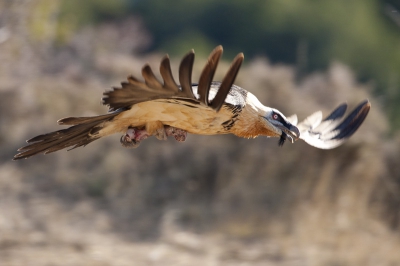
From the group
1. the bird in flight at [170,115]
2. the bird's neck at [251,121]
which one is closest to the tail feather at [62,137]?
the bird in flight at [170,115]

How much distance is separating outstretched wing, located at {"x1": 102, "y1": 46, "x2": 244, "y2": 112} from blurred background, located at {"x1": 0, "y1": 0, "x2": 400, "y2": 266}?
21.3 ft

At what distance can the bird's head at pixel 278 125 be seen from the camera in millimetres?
4270

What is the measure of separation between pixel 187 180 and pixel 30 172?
11.6ft

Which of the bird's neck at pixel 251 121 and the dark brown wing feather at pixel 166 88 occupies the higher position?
the bird's neck at pixel 251 121

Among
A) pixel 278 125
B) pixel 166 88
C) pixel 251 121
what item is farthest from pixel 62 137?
pixel 278 125

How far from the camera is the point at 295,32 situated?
13.2m

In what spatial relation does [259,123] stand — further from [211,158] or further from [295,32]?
[295,32]

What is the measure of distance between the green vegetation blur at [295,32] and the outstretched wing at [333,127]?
265 inches

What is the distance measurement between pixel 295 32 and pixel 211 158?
10.9 feet

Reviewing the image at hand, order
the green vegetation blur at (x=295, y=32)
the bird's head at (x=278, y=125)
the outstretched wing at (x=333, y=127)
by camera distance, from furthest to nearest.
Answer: the green vegetation blur at (x=295, y=32) → the outstretched wing at (x=333, y=127) → the bird's head at (x=278, y=125)

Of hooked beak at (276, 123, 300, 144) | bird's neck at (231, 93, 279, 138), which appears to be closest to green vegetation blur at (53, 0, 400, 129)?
hooked beak at (276, 123, 300, 144)

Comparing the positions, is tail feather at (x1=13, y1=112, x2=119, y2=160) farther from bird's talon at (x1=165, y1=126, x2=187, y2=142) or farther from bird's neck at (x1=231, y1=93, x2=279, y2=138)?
bird's neck at (x1=231, y1=93, x2=279, y2=138)

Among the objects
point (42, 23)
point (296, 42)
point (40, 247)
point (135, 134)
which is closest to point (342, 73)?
point (296, 42)

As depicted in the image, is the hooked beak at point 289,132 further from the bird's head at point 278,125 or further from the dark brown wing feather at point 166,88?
the dark brown wing feather at point 166,88
